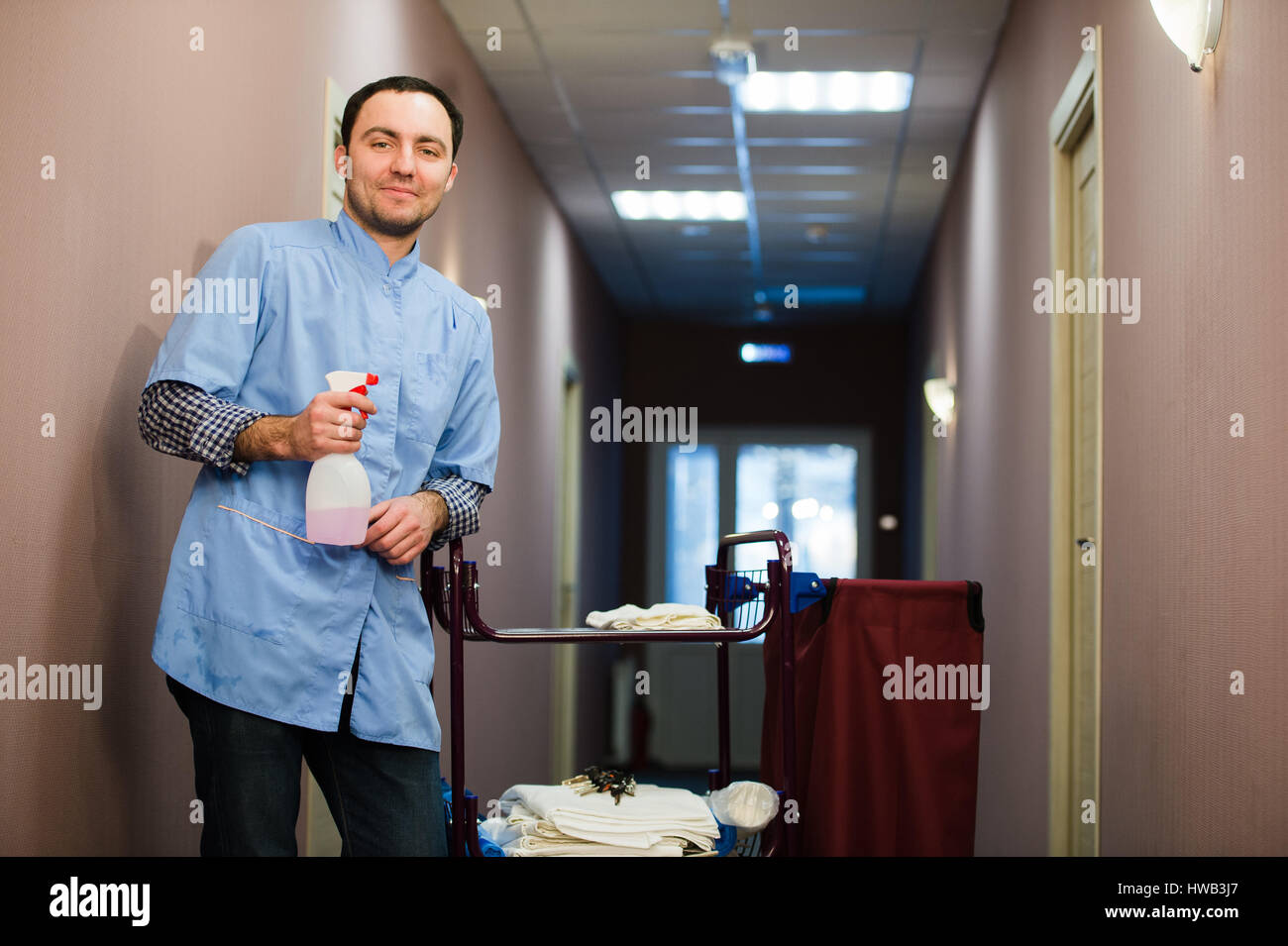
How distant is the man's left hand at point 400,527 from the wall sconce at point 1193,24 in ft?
4.42

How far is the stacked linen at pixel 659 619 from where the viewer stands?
2008mm

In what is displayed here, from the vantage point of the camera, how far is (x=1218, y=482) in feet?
5.97

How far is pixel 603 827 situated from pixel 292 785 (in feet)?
1.67

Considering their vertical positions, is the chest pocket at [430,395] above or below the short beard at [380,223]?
below

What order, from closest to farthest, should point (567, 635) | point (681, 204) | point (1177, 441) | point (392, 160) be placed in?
point (392, 160) < point (567, 635) < point (1177, 441) < point (681, 204)

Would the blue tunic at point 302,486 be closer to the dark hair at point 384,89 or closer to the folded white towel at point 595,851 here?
the dark hair at point 384,89

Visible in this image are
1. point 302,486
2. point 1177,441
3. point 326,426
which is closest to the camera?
point 326,426

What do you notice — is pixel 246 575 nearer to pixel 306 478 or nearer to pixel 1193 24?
pixel 306 478

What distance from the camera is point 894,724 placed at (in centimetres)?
218

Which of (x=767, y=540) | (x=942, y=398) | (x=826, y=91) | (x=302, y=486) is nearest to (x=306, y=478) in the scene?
(x=302, y=486)

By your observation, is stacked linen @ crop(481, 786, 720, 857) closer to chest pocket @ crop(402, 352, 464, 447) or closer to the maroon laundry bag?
the maroon laundry bag

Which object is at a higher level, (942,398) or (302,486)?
(942,398)

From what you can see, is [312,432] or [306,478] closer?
[312,432]

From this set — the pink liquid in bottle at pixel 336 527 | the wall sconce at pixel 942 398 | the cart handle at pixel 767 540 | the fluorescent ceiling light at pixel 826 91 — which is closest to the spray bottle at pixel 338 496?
the pink liquid in bottle at pixel 336 527
